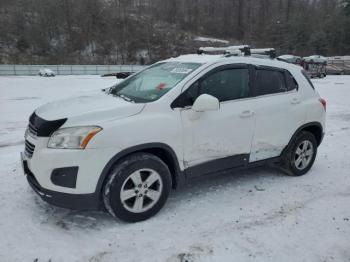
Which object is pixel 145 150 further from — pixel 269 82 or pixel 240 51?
pixel 240 51

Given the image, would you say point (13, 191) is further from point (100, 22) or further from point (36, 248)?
point (100, 22)

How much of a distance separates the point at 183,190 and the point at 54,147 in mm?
1866

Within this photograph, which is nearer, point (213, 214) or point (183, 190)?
point (213, 214)

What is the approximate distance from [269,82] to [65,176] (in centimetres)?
291

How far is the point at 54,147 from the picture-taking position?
10.7ft

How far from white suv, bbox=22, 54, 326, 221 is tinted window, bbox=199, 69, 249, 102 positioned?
0.01 metres

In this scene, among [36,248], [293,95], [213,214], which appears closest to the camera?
[36,248]

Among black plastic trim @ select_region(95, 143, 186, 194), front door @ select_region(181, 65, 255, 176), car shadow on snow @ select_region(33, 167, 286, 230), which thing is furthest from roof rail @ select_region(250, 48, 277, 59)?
black plastic trim @ select_region(95, 143, 186, 194)

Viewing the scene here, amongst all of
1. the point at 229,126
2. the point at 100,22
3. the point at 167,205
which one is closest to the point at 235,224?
the point at 167,205

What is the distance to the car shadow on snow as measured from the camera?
3613mm

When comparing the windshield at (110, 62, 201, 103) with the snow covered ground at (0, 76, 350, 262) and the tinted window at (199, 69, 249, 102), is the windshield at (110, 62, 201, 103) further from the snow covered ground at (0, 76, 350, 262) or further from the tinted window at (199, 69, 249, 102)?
the snow covered ground at (0, 76, 350, 262)

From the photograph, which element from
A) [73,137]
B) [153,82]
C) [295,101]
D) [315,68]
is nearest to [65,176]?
[73,137]

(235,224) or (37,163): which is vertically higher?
(37,163)

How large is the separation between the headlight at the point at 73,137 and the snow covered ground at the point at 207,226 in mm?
902
